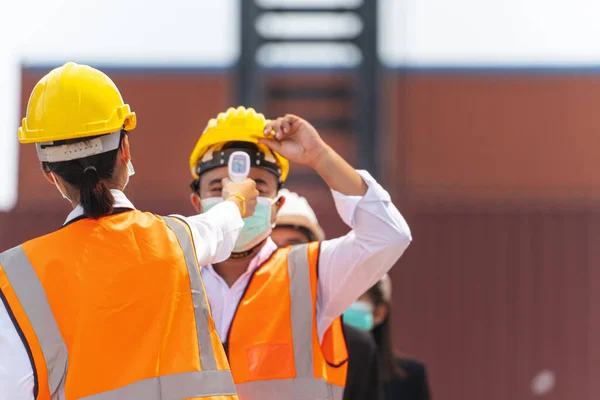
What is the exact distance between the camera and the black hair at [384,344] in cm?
544

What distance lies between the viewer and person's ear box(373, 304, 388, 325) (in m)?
5.55

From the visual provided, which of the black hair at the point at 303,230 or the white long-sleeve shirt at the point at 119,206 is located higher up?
the white long-sleeve shirt at the point at 119,206

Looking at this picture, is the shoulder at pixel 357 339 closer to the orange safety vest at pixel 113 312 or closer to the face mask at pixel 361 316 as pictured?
the face mask at pixel 361 316

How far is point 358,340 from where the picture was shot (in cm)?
444

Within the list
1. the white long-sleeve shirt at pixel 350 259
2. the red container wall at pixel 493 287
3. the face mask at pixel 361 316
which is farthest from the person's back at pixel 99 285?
the red container wall at pixel 493 287

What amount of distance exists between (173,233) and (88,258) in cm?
24

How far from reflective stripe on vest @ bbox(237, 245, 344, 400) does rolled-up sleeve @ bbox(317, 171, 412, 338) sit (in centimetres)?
8

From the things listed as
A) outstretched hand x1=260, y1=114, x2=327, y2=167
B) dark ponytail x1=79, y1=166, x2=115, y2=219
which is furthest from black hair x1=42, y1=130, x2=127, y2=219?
outstretched hand x1=260, y1=114, x2=327, y2=167

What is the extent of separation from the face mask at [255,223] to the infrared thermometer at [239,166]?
0.12 metres

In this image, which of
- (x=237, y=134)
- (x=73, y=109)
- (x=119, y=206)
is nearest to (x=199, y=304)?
(x=119, y=206)

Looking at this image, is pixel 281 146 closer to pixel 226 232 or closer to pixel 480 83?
pixel 226 232

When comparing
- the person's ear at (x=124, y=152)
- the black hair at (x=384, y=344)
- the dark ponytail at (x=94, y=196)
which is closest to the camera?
the dark ponytail at (x=94, y=196)

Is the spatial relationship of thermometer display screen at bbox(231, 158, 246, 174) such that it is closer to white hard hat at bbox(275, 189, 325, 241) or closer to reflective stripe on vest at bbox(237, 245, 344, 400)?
reflective stripe on vest at bbox(237, 245, 344, 400)

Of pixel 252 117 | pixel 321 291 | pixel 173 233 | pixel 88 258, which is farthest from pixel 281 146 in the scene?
pixel 88 258
